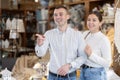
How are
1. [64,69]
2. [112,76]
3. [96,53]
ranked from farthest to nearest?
[112,76], [96,53], [64,69]

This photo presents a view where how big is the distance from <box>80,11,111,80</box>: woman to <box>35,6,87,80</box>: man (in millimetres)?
256

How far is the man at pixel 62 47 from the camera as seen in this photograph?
1.88 meters

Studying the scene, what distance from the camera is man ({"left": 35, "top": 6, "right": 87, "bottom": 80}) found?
1.88 meters

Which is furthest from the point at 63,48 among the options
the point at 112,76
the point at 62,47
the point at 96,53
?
the point at 112,76

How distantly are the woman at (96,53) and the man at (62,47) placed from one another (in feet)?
0.84

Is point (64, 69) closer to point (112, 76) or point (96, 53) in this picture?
point (96, 53)

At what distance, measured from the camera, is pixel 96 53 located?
219cm

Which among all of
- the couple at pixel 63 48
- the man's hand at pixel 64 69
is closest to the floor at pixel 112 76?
the couple at pixel 63 48

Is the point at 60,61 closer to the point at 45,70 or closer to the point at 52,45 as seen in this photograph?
the point at 52,45

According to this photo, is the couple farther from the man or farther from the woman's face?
the woman's face

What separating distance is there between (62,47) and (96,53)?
0.43m

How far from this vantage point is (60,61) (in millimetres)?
1896

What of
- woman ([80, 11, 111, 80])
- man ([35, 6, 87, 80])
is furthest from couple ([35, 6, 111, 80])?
woman ([80, 11, 111, 80])

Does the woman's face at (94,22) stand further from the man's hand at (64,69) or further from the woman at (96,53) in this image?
the man's hand at (64,69)
